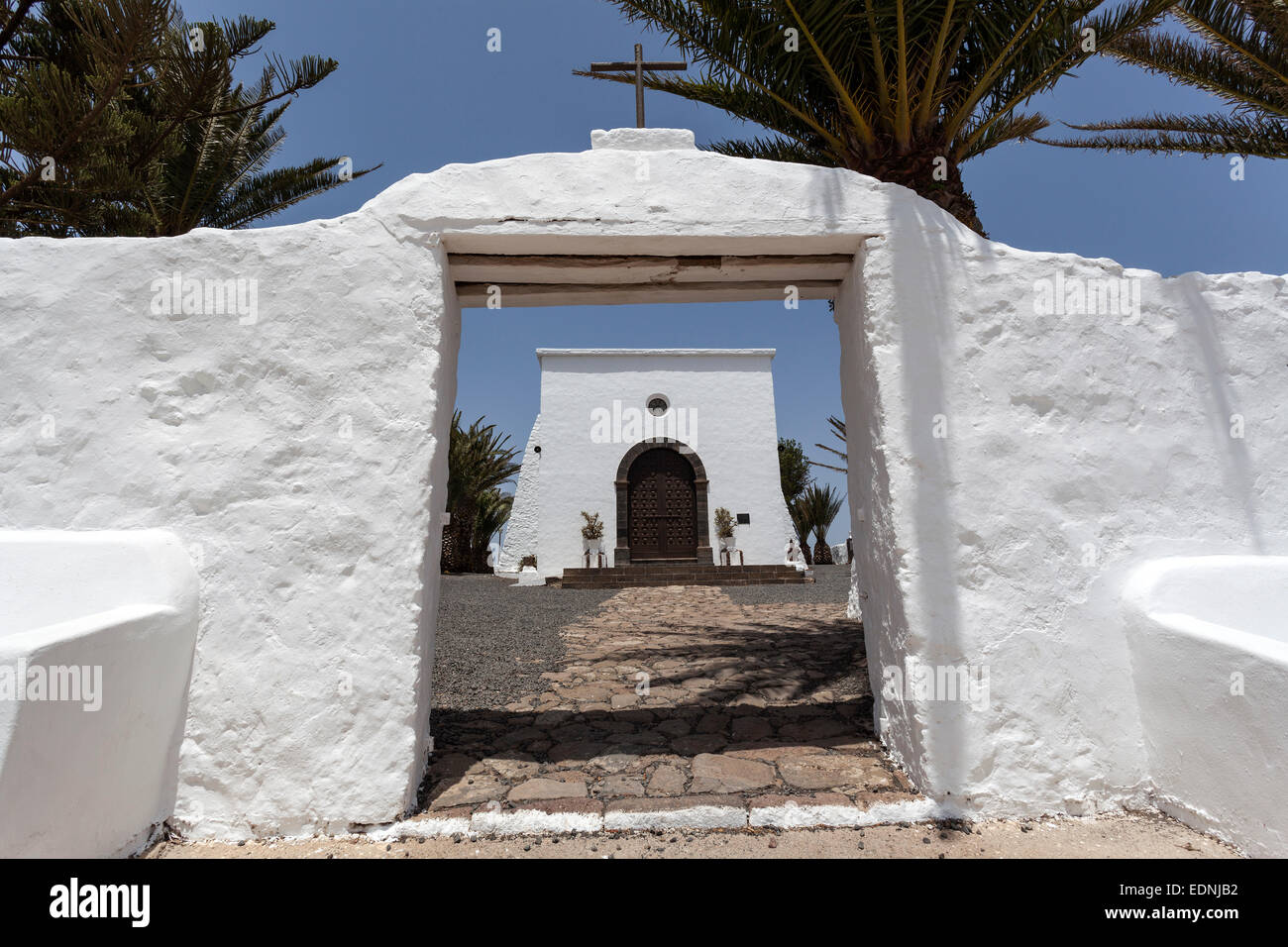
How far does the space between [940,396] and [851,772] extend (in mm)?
1805

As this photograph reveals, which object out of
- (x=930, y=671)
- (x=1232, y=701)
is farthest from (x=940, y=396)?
(x=1232, y=701)

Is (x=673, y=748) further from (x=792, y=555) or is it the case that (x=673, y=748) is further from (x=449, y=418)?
(x=792, y=555)

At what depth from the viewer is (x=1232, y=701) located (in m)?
2.50

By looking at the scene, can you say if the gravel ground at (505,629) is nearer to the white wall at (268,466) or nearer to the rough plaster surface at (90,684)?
the white wall at (268,466)

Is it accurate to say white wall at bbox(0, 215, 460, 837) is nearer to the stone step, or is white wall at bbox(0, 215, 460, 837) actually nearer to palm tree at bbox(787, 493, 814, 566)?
the stone step

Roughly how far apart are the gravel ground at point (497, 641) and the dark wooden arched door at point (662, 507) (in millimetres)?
3183

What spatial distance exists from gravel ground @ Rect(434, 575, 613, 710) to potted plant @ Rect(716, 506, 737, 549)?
3821mm

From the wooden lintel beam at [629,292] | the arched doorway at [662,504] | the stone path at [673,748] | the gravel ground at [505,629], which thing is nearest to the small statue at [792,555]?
the gravel ground at [505,629]

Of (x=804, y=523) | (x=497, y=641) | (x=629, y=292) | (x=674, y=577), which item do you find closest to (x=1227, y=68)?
(x=629, y=292)

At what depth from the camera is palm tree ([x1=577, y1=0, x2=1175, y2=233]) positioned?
4320 mm

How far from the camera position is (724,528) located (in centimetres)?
1628

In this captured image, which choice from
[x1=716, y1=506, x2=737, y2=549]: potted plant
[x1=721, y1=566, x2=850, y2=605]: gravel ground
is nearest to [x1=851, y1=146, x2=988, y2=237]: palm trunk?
[x1=721, y1=566, x2=850, y2=605]: gravel ground

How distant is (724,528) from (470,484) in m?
6.81
